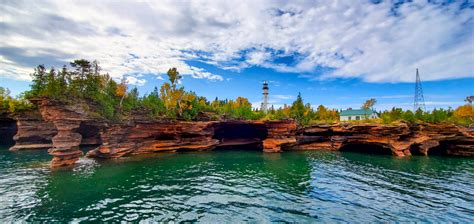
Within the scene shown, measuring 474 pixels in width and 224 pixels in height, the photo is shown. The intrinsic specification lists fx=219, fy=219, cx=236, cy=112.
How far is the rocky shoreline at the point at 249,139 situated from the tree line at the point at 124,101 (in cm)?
189

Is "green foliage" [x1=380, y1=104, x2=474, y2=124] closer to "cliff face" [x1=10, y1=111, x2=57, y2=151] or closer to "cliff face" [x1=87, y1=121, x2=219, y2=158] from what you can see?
"cliff face" [x1=87, y1=121, x2=219, y2=158]

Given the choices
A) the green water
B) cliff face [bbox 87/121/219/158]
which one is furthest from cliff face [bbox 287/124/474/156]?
cliff face [bbox 87/121/219/158]

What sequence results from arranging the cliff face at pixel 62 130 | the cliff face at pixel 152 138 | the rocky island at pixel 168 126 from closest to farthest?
the cliff face at pixel 62 130 → the rocky island at pixel 168 126 → the cliff face at pixel 152 138

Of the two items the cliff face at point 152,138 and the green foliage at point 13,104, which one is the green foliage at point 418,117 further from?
the green foliage at point 13,104

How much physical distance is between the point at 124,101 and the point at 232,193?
1106 inches

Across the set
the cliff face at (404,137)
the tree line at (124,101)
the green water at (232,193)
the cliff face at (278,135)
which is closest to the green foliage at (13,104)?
the tree line at (124,101)

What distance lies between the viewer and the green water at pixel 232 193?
14.3m

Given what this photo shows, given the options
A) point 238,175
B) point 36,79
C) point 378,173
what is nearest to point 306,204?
point 238,175

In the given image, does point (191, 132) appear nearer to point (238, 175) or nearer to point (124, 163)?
point (124, 163)

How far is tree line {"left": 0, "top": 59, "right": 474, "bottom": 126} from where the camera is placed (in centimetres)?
2955

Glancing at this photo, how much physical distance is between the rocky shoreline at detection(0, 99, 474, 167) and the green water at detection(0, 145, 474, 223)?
21.2 feet

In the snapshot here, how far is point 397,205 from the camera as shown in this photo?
16.2 m

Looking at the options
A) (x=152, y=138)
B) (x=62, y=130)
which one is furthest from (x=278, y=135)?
(x=62, y=130)

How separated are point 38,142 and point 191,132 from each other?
31750 millimetres
